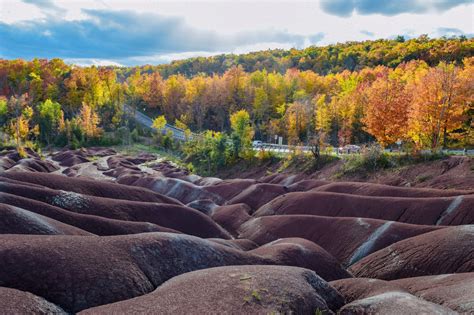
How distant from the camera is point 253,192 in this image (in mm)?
57656

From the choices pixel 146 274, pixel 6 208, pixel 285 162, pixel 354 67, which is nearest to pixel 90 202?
pixel 6 208

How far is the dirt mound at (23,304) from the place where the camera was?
48.3 feet

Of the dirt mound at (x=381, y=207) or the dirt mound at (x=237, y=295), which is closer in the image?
the dirt mound at (x=237, y=295)

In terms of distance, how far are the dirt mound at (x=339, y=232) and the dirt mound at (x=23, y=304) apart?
2310 centimetres

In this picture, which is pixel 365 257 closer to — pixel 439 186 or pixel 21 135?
pixel 439 186

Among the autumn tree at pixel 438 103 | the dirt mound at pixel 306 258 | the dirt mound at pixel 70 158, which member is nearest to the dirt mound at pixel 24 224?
the dirt mound at pixel 306 258

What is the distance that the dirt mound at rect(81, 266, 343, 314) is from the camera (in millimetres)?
16281

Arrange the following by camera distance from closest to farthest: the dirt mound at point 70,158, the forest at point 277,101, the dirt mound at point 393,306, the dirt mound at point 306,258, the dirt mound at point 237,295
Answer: the dirt mound at point 237,295, the dirt mound at point 393,306, the dirt mound at point 306,258, the forest at point 277,101, the dirt mound at point 70,158

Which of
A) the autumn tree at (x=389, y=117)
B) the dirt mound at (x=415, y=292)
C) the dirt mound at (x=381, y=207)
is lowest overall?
the dirt mound at (x=381, y=207)

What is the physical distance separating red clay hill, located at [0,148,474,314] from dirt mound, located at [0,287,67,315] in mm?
51

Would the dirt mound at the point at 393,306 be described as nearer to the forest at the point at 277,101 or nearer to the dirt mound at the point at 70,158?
the forest at the point at 277,101

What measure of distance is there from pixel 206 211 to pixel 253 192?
881 centimetres

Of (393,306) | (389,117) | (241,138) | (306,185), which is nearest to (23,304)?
(393,306)

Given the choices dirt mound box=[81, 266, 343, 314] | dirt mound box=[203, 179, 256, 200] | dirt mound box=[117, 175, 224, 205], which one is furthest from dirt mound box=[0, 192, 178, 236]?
dirt mound box=[203, 179, 256, 200]
